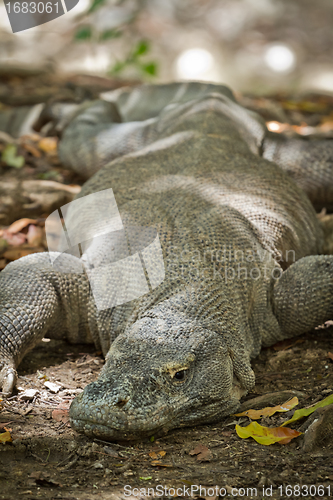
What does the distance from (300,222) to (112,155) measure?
8.02 feet

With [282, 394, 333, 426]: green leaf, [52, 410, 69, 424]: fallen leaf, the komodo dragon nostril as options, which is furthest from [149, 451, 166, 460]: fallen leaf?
[282, 394, 333, 426]: green leaf

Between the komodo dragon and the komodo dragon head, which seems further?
the komodo dragon

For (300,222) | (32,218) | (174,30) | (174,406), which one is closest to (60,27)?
(174,30)

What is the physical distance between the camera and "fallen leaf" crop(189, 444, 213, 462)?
255 cm

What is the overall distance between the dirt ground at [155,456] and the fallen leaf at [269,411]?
3cm

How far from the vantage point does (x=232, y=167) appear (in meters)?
4.71

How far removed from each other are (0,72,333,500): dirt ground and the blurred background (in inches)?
324

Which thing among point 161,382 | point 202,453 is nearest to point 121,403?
point 161,382

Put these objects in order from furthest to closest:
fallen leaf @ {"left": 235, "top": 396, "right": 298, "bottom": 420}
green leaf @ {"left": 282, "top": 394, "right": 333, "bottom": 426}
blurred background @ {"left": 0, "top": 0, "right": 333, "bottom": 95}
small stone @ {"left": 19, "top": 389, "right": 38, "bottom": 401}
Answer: blurred background @ {"left": 0, "top": 0, "right": 333, "bottom": 95} < small stone @ {"left": 19, "top": 389, "right": 38, "bottom": 401} < fallen leaf @ {"left": 235, "top": 396, "right": 298, "bottom": 420} < green leaf @ {"left": 282, "top": 394, "right": 333, "bottom": 426}

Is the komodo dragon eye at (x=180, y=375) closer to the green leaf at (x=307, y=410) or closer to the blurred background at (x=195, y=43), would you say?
the green leaf at (x=307, y=410)

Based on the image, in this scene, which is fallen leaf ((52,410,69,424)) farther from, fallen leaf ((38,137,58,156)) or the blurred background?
the blurred background

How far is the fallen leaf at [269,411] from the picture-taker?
295 centimetres

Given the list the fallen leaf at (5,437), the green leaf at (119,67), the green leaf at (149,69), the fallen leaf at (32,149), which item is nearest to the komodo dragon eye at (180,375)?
the fallen leaf at (5,437)

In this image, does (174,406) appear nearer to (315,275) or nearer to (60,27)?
(315,275)
